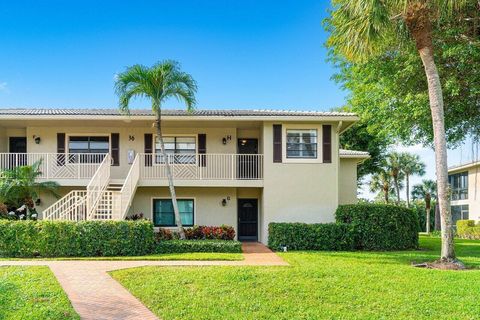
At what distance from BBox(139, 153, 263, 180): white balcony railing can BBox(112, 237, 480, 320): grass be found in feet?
23.7

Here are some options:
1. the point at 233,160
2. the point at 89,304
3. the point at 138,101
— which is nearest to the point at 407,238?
the point at 233,160

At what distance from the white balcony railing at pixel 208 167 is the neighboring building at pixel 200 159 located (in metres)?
0.04

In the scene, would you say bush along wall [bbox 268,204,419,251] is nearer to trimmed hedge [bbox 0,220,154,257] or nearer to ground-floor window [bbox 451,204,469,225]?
trimmed hedge [bbox 0,220,154,257]

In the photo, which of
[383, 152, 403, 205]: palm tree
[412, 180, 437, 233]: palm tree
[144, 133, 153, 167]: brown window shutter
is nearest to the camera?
[144, 133, 153, 167]: brown window shutter

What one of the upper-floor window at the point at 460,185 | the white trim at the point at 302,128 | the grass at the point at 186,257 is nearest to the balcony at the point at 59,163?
the grass at the point at 186,257

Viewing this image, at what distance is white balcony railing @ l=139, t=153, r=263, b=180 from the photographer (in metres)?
18.9

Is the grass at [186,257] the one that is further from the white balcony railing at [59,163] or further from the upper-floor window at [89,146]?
the upper-floor window at [89,146]

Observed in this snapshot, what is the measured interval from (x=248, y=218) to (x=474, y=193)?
21.8m

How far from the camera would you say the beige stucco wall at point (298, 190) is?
59.5 ft

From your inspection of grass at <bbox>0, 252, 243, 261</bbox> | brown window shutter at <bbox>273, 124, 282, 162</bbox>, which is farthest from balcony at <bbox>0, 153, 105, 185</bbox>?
brown window shutter at <bbox>273, 124, 282, 162</bbox>

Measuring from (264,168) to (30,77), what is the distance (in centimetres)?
1250

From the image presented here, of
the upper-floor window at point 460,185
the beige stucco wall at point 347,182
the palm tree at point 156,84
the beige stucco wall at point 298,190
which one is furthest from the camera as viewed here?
the upper-floor window at point 460,185

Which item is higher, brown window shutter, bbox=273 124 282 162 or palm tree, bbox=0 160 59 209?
brown window shutter, bbox=273 124 282 162

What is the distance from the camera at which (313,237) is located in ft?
53.6
